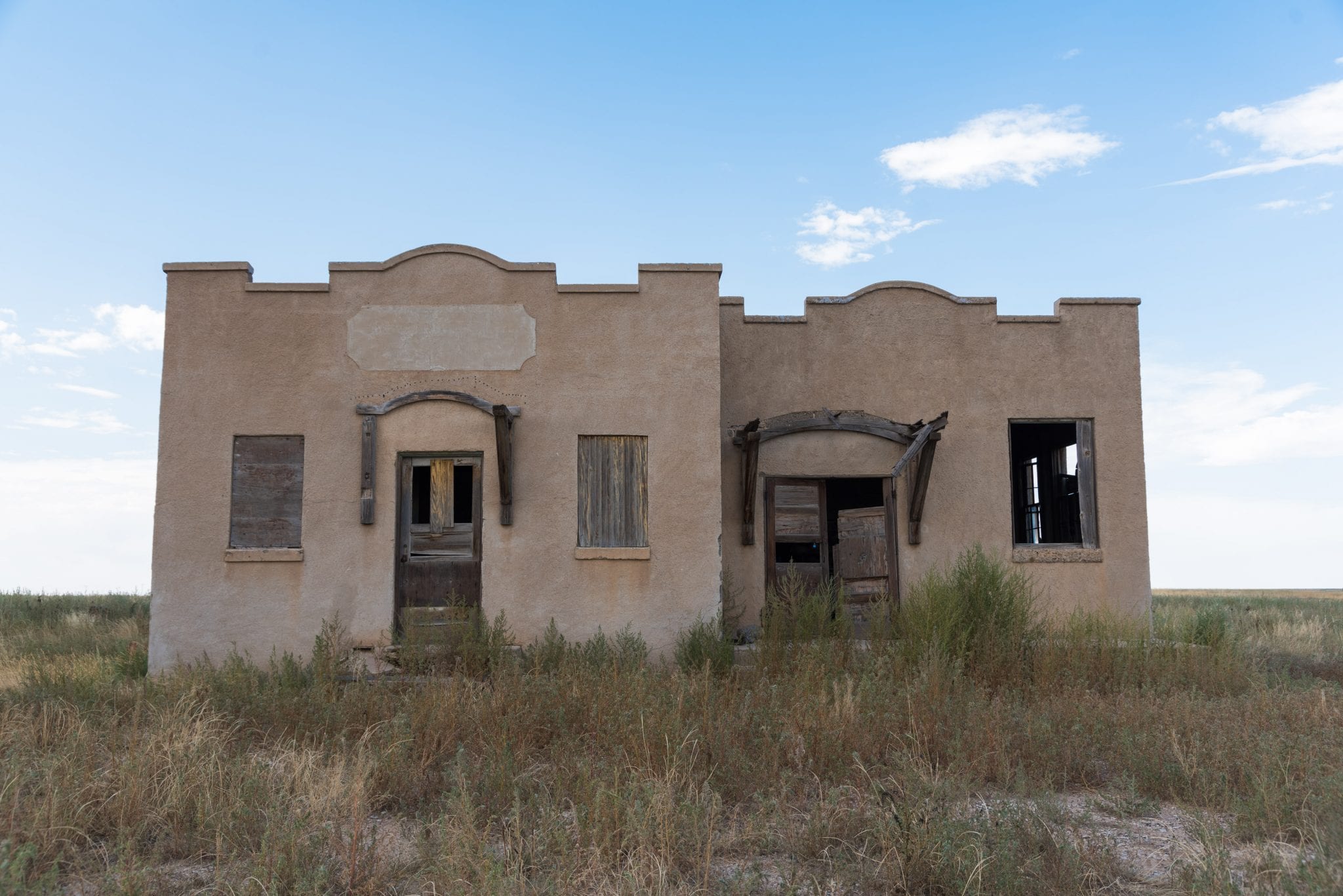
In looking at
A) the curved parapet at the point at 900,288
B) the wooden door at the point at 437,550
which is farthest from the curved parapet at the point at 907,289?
the wooden door at the point at 437,550

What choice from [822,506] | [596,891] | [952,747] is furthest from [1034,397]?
[596,891]

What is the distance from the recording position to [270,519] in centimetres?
1232

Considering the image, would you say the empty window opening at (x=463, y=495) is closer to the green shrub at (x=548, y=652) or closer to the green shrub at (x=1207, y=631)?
the green shrub at (x=548, y=652)

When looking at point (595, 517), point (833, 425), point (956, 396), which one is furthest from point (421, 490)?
point (956, 396)

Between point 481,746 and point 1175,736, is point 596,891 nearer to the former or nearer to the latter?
point 481,746

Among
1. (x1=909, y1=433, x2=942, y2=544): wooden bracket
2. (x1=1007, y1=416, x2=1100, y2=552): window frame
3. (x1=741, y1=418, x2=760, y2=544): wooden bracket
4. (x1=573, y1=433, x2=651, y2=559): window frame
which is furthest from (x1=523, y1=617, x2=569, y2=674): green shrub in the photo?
(x1=1007, y1=416, x2=1100, y2=552): window frame

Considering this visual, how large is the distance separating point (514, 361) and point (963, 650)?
6203 millimetres

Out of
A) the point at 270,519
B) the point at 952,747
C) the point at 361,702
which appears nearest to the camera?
the point at 952,747

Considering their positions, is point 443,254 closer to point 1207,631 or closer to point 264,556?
point 264,556

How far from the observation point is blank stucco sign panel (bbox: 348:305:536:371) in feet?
41.1

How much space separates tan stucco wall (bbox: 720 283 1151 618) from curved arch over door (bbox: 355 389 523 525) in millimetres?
2947

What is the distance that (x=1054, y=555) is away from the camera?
13.7 meters

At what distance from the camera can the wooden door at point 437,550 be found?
40.3 ft

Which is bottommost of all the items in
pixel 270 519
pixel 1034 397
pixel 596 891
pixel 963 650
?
pixel 596 891
